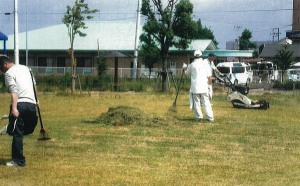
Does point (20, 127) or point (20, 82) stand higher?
point (20, 82)

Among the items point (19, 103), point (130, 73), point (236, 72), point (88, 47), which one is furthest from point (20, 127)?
point (88, 47)

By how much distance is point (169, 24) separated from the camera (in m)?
25.7

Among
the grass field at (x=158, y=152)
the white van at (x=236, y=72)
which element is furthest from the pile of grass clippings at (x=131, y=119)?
the white van at (x=236, y=72)

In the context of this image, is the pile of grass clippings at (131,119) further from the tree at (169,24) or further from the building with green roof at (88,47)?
the building with green roof at (88,47)

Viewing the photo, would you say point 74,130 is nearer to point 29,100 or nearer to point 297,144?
point 29,100

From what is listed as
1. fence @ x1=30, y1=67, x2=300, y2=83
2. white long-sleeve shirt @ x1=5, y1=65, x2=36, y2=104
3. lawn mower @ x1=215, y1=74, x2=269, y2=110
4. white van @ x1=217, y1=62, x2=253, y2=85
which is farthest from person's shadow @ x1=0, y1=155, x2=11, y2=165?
white van @ x1=217, y1=62, x2=253, y2=85

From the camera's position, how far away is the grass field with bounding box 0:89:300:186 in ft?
18.9

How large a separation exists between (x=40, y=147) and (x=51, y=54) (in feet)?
115

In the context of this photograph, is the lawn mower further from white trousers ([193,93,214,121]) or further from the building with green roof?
the building with green roof

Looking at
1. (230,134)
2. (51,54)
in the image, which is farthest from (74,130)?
(51,54)

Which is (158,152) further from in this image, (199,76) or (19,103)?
(199,76)

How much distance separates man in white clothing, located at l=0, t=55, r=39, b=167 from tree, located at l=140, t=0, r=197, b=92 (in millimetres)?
18731

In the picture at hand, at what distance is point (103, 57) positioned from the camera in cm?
2861

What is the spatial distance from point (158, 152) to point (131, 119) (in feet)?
11.7
